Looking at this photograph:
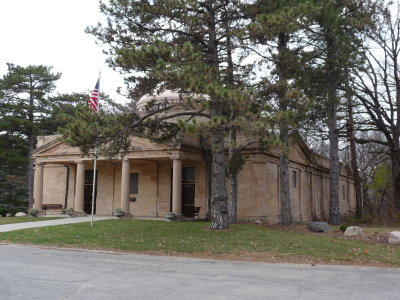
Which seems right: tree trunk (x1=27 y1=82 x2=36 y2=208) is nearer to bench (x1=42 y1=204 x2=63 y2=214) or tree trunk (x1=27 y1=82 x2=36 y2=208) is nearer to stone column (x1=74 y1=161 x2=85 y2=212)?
bench (x1=42 y1=204 x2=63 y2=214)

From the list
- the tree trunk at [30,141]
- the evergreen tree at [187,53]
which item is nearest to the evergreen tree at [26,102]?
the tree trunk at [30,141]

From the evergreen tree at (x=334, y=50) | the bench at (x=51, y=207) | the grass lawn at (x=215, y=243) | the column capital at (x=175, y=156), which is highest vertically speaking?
the evergreen tree at (x=334, y=50)

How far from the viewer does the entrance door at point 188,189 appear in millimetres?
28859

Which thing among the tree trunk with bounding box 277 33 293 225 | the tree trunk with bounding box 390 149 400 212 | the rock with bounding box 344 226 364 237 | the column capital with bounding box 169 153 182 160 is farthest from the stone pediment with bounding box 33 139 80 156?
the tree trunk with bounding box 390 149 400 212

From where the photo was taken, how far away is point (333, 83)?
2342 centimetres

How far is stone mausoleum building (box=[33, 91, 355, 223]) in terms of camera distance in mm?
26297

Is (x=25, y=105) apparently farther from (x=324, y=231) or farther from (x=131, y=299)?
(x=131, y=299)

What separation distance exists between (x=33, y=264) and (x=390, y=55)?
26213 mm

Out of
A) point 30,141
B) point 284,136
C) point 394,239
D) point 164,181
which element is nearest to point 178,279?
point 394,239

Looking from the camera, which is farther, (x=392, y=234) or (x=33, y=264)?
(x=392, y=234)

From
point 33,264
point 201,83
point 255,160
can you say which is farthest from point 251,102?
point 255,160

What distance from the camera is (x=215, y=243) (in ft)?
49.4

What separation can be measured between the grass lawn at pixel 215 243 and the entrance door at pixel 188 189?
9.31 meters

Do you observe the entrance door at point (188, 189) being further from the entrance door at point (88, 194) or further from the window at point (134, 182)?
the entrance door at point (88, 194)
